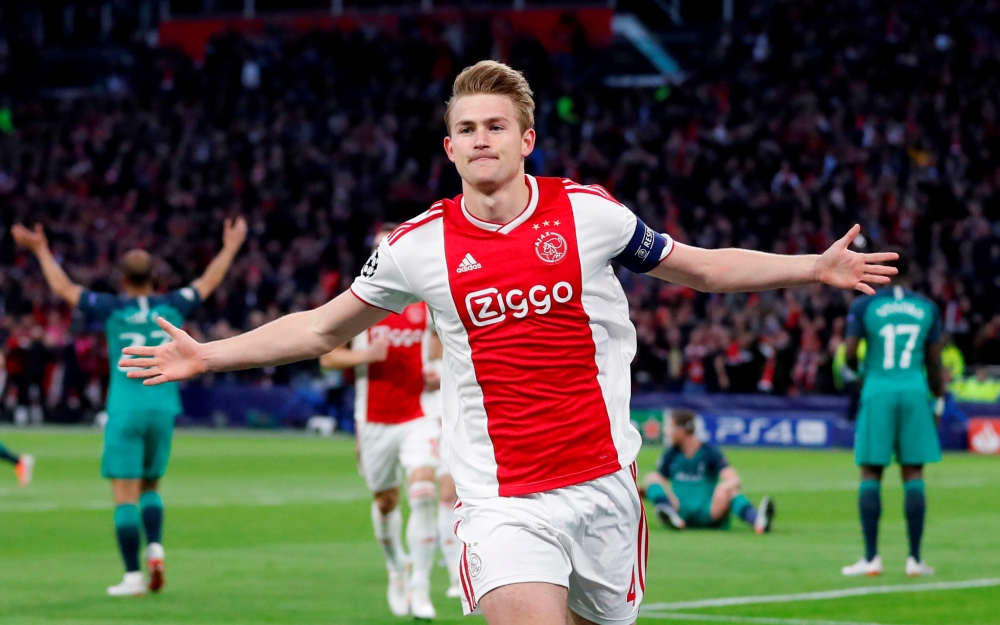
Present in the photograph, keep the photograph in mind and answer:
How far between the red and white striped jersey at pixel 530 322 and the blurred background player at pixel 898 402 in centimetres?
708

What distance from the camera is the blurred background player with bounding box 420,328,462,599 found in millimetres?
10938

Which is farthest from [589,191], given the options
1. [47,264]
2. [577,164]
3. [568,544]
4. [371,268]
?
[577,164]

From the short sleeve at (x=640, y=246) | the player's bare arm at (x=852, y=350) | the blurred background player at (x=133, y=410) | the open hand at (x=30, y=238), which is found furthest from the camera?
the player's bare arm at (x=852, y=350)

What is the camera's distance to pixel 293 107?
44.5 meters

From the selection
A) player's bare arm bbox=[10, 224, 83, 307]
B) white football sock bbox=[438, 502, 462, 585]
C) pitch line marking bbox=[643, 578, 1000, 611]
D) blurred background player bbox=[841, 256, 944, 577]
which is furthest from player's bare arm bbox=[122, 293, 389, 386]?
blurred background player bbox=[841, 256, 944, 577]

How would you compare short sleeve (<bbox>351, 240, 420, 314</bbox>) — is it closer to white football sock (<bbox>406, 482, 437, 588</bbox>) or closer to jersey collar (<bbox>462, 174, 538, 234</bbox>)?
jersey collar (<bbox>462, 174, 538, 234</bbox>)

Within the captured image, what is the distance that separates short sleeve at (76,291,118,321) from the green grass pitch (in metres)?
1.97

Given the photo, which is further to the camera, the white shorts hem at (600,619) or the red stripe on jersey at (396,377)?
the red stripe on jersey at (396,377)

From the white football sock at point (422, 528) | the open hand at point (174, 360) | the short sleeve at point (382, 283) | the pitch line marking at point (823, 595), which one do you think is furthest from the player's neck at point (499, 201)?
the pitch line marking at point (823, 595)

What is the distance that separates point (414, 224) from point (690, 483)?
1100 cm

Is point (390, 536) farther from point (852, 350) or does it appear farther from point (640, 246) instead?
point (640, 246)

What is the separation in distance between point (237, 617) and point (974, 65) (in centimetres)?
2866

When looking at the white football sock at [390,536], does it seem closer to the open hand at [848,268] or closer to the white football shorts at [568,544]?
the white football shorts at [568,544]

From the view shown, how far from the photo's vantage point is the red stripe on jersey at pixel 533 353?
17.6ft
